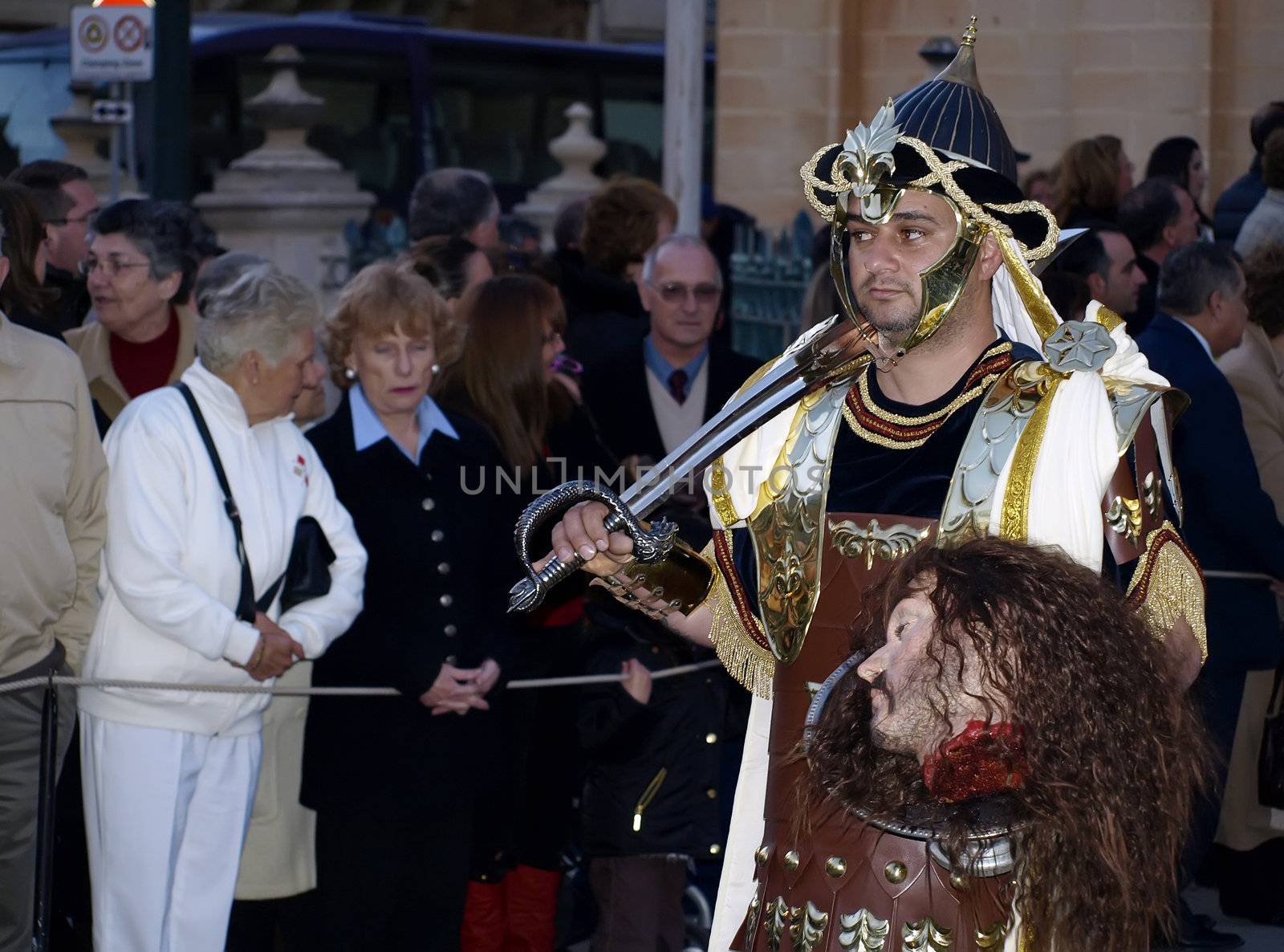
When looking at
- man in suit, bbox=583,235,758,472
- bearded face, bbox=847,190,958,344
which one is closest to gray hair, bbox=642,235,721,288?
man in suit, bbox=583,235,758,472

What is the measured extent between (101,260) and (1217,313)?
3369mm

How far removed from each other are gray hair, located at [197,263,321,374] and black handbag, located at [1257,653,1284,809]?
315cm

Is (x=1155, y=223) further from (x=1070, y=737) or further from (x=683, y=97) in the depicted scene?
(x=1070, y=737)

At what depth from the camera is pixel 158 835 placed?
4789mm

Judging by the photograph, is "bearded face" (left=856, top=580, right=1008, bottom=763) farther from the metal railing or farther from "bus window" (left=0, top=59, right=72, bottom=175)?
"bus window" (left=0, top=59, right=72, bottom=175)

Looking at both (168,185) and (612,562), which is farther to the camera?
(168,185)

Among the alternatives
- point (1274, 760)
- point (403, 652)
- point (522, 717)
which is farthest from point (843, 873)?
point (1274, 760)

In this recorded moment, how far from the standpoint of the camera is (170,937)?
4859 mm

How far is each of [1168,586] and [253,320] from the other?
252 cm

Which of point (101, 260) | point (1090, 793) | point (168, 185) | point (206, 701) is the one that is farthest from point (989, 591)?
point (168, 185)

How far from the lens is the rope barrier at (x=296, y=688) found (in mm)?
4762

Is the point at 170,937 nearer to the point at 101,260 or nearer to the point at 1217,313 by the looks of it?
the point at 101,260

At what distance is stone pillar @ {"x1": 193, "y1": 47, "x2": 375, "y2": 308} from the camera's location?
12.6 m

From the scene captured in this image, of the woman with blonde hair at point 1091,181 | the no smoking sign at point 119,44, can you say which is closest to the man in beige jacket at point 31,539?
the no smoking sign at point 119,44
